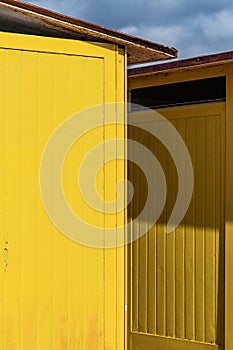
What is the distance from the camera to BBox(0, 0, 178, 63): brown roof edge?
13.6 feet

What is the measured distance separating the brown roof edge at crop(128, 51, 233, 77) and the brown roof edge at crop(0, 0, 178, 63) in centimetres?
116

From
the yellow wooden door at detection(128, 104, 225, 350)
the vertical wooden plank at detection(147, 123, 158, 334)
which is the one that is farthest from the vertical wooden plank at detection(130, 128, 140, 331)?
the vertical wooden plank at detection(147, 123, 158, 334)

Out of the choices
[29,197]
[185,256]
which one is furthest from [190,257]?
[29,197]

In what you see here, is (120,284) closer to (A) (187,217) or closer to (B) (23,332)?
(B) (23,332)

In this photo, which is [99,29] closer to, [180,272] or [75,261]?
[75,261]

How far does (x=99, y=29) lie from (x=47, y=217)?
4.00 feet

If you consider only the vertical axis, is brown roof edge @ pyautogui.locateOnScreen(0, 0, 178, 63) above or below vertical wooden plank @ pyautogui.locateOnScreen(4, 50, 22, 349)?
above

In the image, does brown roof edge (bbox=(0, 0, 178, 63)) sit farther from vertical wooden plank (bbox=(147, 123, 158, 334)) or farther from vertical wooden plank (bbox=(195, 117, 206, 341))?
vertical wooden plank (bbox=(147, 123, 158, 334))

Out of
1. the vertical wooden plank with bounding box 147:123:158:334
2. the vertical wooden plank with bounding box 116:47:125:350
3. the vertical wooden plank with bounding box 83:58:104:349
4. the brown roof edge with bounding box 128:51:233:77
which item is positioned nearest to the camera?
the vertical wooden plank with bounding box 83:58:104:349

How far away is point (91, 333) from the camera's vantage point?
15.0 feet

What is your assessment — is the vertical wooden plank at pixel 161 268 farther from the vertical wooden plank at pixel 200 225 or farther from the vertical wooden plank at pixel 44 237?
the vertical wooden plank at pixel 44 237

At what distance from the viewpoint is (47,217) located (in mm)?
4387

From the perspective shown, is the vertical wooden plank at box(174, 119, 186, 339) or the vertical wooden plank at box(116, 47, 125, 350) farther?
the vertical wooden plank at box(174, 119, 186, 339)

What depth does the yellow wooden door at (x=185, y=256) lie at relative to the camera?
255 inches
